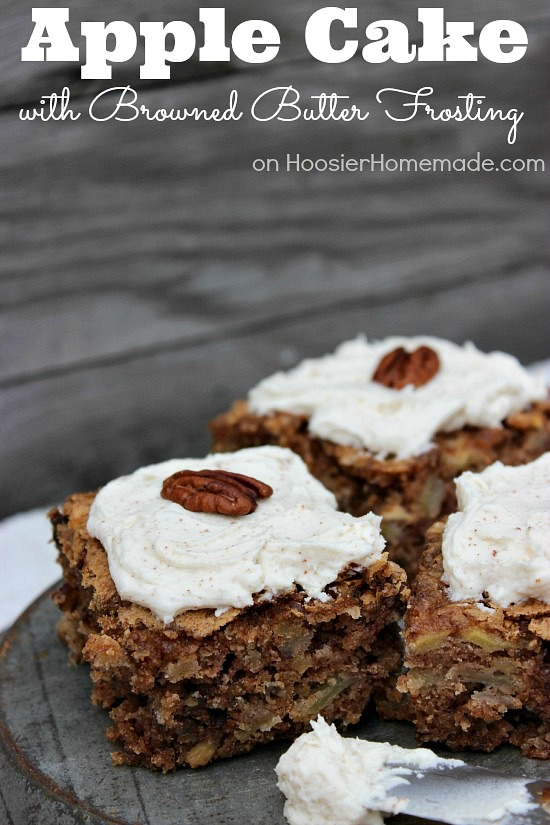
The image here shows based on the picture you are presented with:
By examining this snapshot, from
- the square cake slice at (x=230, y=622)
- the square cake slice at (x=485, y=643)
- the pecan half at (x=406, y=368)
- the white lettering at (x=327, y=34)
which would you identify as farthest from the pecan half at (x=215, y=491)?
the white lettering at (x=327, y=34)

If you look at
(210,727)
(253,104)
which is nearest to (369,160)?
(253,104)

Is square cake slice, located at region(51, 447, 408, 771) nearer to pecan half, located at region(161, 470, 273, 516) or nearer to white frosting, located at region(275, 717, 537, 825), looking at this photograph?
pecan half, located at region(161, 470, 273, 516)

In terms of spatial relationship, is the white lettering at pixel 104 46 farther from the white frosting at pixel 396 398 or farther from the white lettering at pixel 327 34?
the white frosting at pixel 396 398

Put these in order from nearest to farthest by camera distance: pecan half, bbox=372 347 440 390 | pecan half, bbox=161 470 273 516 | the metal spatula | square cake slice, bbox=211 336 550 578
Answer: the metal spatula, pecan half, bbox=161 470 273 516, square cake slice, bbox=211 336 550 578, pecan half, bbox=372 347 440 390

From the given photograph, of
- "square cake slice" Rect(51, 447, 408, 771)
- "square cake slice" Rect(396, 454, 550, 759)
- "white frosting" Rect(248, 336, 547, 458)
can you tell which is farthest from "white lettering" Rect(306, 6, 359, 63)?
"square cake slice" Rect(396, 454, 550, 759)

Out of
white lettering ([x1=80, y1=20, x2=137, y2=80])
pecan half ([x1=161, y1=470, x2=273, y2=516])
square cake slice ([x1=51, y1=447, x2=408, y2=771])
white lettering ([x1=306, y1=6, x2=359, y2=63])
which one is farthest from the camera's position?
white lettering ([x1=306, y1=6, x2=359, y2=63])

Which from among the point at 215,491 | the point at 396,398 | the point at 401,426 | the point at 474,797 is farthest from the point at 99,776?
the point at 396,398

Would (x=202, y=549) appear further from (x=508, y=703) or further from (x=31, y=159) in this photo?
(x=31, y=159)
